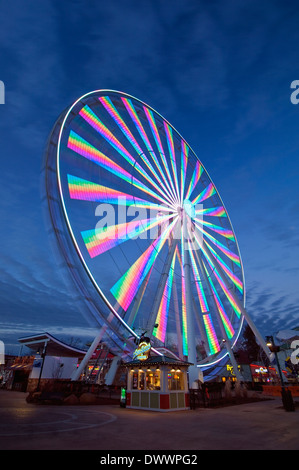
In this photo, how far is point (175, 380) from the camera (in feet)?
47.4

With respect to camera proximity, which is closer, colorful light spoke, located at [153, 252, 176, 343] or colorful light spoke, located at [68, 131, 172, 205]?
colorful light spoke, located at [68, 131, 172, 205]

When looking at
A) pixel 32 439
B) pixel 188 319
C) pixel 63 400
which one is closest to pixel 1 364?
pixel 63 400

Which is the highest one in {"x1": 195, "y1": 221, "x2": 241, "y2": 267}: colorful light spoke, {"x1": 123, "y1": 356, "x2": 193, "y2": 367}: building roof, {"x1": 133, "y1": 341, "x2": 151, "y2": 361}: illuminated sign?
{"x1": 195, "y1": 221, "x2": 241, "y2": 267}: colorful light spoke

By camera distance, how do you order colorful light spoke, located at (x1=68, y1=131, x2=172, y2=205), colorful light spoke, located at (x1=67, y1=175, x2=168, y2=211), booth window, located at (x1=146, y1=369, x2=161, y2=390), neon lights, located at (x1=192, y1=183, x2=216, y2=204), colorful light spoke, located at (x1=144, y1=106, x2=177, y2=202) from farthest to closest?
neon lights, located at (x1=192, y1=183, x2=216, y2=204), colorful light spoke, located at (x1=144, y1=106, x2=177, y2=202), booth window, located at (x1=146, y1=369, x2=161, y2=390), colorful light spoke, located at (x1=68, y1=131, x2=172, y2=205), colorful light spoke, located at (x1=67, y1=175, x2=168, y2=211)

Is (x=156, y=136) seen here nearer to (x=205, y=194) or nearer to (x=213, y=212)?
(x=205, y=194)

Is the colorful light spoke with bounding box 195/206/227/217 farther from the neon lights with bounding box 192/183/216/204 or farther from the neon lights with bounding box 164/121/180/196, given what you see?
the neon lights with bounding box 164/121/180/196

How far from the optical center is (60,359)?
30.0 metres

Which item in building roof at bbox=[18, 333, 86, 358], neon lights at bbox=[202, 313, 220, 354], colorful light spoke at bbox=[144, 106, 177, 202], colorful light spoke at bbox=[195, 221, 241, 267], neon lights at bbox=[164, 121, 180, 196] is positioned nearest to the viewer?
colorful light spoke at bbox=[144, 106, 177, 202]

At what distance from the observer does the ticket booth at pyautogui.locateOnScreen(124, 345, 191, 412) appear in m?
13.5

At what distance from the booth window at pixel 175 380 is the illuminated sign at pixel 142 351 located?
153cm

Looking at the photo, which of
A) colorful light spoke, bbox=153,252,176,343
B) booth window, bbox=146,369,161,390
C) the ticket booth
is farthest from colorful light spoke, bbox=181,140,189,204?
booth window, bbox=146,369,161,390
